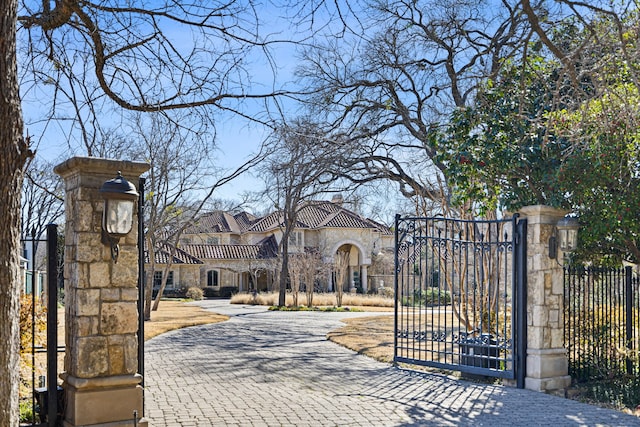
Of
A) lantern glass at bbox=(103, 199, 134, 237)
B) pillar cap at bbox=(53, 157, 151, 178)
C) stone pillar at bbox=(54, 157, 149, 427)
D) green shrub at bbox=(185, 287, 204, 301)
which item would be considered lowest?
green shrub at bbox=(185, 287, 204, 301)

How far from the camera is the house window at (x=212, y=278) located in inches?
1800

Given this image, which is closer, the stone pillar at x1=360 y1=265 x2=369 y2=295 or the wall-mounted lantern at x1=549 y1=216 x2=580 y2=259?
the wall-mounted lantern at x1=549 y1=216 x2=580 y2=259

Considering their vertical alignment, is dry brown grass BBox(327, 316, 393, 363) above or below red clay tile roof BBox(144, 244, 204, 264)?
below

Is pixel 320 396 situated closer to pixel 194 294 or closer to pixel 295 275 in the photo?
pixel 295 275

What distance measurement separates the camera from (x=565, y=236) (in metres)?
9.50

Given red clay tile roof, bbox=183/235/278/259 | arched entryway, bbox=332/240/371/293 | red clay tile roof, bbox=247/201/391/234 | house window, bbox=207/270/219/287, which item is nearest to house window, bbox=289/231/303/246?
red clay tile roof, bbox=247/201/391/234

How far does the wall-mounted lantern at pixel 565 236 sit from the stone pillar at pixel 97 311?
20.1ft

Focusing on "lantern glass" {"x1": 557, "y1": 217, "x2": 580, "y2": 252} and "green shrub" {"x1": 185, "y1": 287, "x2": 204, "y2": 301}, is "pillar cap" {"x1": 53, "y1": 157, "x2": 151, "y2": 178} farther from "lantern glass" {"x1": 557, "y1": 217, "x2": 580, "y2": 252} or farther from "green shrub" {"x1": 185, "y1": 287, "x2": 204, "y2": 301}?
"green shrub" {"x1": 185, "y1": 287, "x2": 204, "y2": 301}

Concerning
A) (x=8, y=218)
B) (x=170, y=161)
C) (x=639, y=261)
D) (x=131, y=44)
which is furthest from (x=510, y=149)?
(x=170, y=161)

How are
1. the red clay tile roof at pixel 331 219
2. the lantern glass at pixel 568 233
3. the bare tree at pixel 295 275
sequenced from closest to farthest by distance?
the lantern glass at pixel 568 233 → the bare tree at pixel 295 275 → the red clay tile roof at pixel 331 219

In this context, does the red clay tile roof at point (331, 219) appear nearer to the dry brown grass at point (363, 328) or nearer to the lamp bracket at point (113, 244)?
the dry brown grass at point (363, 328)

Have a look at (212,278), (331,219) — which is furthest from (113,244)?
(212,278)

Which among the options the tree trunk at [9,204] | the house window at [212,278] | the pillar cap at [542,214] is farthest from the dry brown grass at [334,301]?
the tree trunk at [9,204]

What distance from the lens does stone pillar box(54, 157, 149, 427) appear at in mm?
6172
